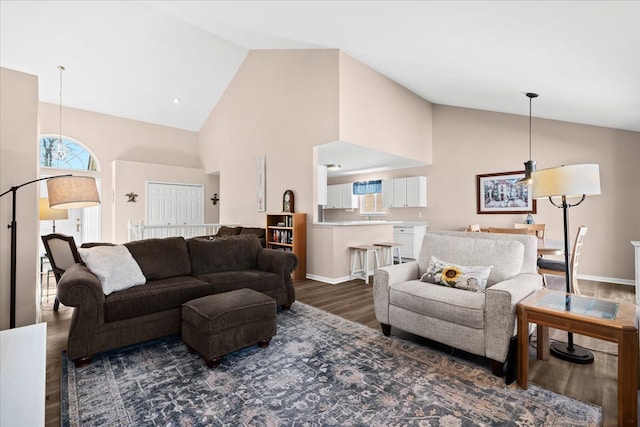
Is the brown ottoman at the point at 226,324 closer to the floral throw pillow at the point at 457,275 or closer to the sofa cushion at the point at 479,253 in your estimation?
the floral throw pillow at the point at 457,275

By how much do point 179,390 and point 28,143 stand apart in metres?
2.58

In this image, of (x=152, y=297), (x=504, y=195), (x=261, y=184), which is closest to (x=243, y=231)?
(x=261, y=184)

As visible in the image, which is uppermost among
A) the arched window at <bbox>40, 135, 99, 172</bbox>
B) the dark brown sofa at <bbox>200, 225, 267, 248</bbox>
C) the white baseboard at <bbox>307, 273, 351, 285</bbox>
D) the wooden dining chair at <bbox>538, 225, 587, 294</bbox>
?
the arched window at <bbox>40, 135, 99, 172</bbox>

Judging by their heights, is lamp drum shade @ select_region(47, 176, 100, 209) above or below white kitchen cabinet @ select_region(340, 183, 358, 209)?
below

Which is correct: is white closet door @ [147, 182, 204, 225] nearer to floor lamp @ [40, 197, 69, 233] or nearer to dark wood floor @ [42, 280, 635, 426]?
floor lamp @ [40, 197, 69, 233]

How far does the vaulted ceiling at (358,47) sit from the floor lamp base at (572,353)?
2.41 meters

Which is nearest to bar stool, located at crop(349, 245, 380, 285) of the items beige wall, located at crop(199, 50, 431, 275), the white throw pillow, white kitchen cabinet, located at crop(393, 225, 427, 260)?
beige wall, located at crop(199, 50, 431, 275)

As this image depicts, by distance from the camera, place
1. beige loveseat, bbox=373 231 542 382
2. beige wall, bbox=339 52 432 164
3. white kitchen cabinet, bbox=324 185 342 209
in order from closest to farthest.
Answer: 1. beige loveseat, bbox=373 231 542 382
2. beige wall, bbox=339 52 432 164
3. white kitchen cabinet, bbox=324 185 342 209

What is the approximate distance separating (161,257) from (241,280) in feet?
2.89

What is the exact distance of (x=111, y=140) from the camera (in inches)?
290

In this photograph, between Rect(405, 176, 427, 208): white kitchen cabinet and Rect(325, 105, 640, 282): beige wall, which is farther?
→ Rect(405, 176, 427, 208): white kitchen cabinet

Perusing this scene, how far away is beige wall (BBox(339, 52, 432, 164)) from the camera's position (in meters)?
4.90

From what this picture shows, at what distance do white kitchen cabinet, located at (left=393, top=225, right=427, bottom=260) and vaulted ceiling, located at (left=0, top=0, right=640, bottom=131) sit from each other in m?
2.79

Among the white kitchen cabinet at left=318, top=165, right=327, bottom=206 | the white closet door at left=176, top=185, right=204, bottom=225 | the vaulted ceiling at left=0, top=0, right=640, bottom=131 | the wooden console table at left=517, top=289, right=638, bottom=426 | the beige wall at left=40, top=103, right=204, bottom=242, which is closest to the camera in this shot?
the wooden console table at left=517, top=289, right=638, bottom=426
